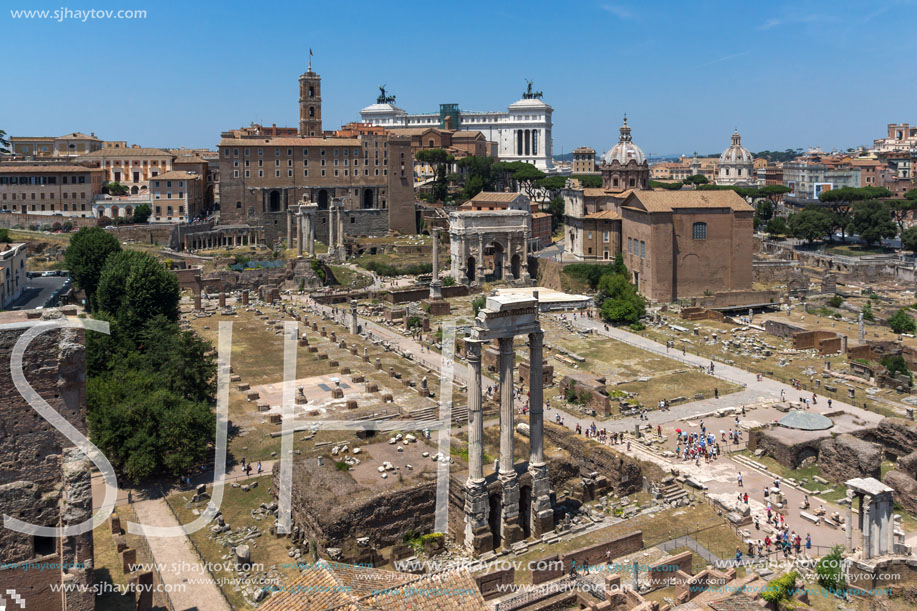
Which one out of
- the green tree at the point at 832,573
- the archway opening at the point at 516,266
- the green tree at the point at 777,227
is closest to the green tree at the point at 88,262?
the archway opening at the point at 516,266

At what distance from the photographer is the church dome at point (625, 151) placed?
83562 mm

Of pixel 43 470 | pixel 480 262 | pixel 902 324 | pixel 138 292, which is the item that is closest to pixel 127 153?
pixel 480 262

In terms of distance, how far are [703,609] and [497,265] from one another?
194 ft

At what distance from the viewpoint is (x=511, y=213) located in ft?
243

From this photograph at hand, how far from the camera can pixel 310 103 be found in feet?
340

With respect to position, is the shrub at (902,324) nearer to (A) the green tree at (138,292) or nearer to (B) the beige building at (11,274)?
(A) the green tree at (138,292)

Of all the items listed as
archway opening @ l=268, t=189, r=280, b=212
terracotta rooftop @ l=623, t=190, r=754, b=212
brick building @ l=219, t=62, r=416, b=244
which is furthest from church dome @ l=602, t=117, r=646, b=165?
archway opening @ l=268, t=189, r=280, b=212

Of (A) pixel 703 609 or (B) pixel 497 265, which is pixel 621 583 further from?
(B) pixel 497 265

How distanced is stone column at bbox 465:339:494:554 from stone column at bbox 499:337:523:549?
2.00 ft

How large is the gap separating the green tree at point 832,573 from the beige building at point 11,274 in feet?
165

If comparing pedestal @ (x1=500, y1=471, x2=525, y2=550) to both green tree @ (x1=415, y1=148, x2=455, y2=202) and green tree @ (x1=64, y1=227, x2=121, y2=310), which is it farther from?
green tree @ (x1=415, y1=148, x2=455, y2=202)

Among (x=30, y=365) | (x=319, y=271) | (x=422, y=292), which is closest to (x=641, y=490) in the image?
(x=30, y=365)

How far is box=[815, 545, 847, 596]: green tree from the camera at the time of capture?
74.2ft

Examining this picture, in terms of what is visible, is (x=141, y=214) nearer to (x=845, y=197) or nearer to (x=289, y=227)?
(x=289, y=227)
